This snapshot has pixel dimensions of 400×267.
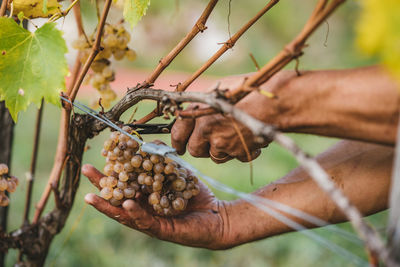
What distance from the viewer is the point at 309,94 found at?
2.56 ft

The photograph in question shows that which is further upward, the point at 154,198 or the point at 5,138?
the point at 5,138

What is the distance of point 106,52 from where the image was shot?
1176 mm

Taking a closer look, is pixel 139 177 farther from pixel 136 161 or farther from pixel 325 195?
pixel 325 195

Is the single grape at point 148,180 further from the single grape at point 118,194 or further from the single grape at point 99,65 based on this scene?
the single grape at point 99,65

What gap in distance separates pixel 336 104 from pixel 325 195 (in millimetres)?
364

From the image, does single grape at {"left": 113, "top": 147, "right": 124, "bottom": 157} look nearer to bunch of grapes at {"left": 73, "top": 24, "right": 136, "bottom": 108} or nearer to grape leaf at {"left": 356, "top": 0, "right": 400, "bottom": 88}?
bunch of grapes at {"left": 73, "top": 24, "right": 136, "bottom": 108}

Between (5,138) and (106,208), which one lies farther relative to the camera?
(5,138)

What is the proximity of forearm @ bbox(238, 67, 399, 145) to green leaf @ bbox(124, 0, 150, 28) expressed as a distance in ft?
1.11

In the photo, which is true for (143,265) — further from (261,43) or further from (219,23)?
(219,23)

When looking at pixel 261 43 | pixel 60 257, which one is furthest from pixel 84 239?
pixel 261 43

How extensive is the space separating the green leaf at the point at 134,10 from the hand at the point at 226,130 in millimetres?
259

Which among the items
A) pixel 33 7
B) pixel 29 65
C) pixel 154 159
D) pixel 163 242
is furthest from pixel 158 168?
pixel 163 242

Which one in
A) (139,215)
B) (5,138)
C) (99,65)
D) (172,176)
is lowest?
(139,215)

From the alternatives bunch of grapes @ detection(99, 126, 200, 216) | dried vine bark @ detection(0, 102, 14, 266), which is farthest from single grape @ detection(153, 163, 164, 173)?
dried vine bark @ detection(0, 102, 14, 266)
